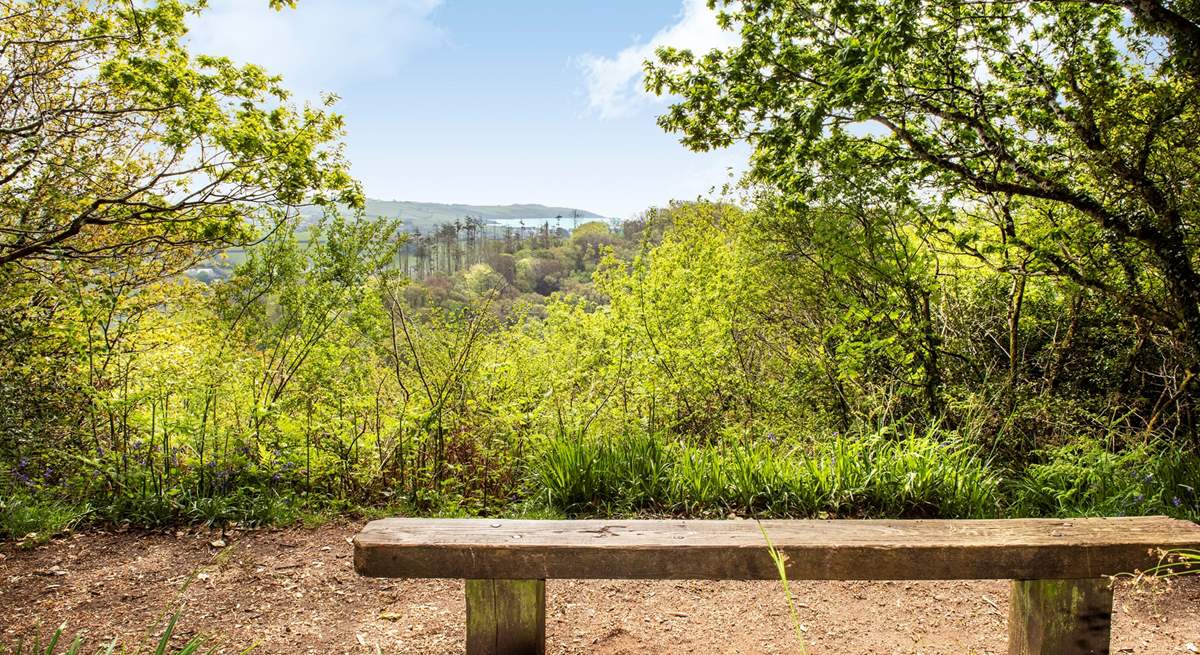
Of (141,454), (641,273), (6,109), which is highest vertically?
(6,109)

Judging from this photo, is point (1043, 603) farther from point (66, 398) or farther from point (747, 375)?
point (66, 398)

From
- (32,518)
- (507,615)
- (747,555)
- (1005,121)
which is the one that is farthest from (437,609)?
(1005,121)

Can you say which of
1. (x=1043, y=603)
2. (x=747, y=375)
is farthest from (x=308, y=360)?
(x=1043, y=603)

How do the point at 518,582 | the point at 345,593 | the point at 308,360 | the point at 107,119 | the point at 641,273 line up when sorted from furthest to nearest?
the point at 641,273, the point at 308,360, the point at 107,119, the point at 345,593, the point at 518,582

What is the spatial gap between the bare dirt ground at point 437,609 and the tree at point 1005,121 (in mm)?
1914

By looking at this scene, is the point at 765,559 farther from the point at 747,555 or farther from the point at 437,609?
the point at 437,609

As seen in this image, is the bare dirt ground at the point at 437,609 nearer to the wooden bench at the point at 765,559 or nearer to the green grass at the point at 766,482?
the green grass at the point at 766,482

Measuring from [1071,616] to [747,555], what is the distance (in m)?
1.10

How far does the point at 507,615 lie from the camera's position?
81.8 inches

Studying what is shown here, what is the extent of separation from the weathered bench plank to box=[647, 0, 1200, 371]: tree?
2396 millimetres

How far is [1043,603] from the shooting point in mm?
2078

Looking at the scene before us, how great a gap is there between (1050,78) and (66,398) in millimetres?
6657

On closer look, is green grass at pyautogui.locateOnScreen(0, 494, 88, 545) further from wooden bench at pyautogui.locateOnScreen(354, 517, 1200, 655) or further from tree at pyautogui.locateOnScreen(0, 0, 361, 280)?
wooden bench at pyautogui.locateOnScreen(354, 517, 1200, 655)

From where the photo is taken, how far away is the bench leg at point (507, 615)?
6.80 ft
